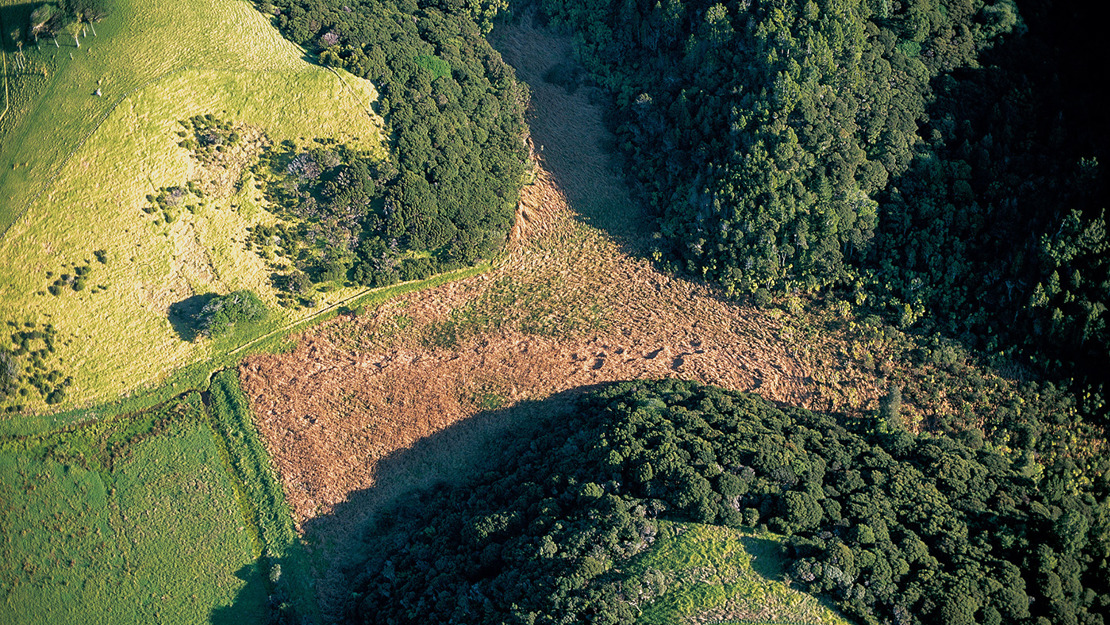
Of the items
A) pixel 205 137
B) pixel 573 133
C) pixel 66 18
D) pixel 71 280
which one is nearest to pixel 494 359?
pixel 573 133

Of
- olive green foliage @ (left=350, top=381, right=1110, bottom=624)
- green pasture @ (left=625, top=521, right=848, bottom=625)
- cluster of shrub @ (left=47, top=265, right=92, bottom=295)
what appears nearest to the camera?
green pasture @ (left=625, top=521, right=848, bottom=625)

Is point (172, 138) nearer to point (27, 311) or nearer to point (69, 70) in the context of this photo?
point (69, 70)

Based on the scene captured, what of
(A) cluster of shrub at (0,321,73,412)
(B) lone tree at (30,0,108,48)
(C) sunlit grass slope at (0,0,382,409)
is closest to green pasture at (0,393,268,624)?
(A) cluster of shrub at (0,321,73,412)

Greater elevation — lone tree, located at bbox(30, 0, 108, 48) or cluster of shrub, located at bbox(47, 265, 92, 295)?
lone tree, located at bbox(30, 0, 108, 48)

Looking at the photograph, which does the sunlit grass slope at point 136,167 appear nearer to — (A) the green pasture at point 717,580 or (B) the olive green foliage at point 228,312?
(B) the olive green foliage at point 228,312

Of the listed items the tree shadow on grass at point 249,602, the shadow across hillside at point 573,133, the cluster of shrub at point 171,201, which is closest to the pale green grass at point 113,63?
the cluster of shrub at point 171,201

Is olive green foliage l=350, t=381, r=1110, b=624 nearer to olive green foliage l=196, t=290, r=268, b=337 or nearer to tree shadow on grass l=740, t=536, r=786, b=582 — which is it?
tree shadow on grass l=740, t=536, r=786, b=582
